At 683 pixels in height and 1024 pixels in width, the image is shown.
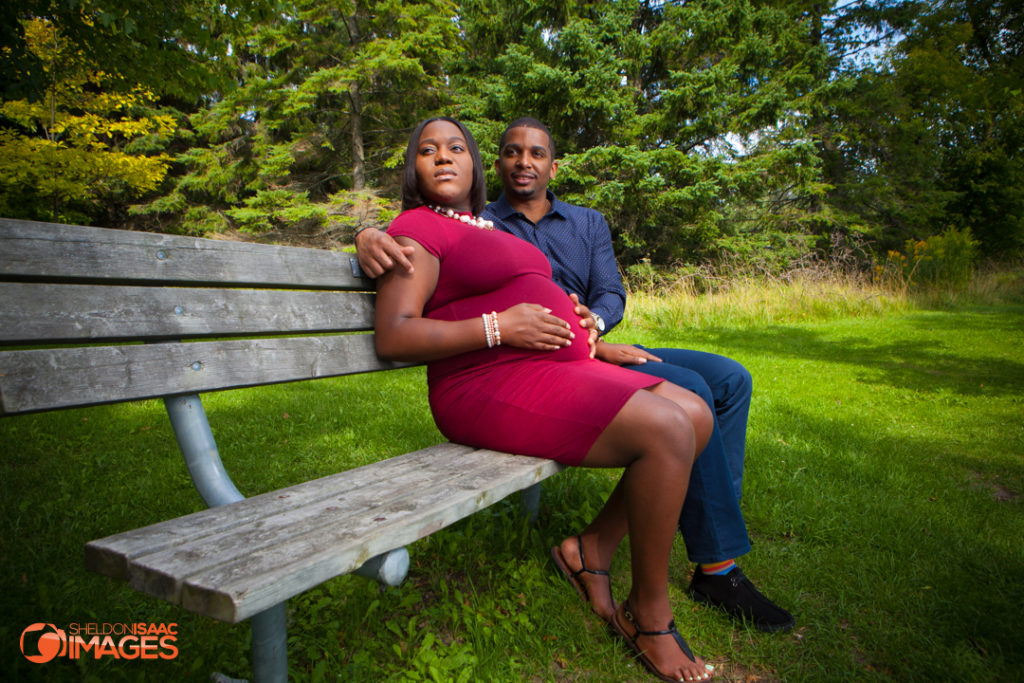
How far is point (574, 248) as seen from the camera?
2.83 meters

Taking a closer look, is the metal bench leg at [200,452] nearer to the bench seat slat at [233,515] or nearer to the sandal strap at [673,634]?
the bench seat slat at [233,515]

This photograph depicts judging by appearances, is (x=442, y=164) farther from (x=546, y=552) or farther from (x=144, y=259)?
(x=546, y=552)

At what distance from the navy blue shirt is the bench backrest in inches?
41.5

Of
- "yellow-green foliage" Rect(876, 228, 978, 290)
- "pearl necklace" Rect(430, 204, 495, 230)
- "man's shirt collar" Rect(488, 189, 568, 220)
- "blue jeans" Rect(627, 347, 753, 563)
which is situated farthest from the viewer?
"yellow-green foliage" Rect(876, 228, 978, 290)

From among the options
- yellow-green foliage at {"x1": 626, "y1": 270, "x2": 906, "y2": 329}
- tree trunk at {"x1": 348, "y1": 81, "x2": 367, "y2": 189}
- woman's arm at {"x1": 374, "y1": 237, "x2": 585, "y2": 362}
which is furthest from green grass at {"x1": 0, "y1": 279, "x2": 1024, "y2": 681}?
tree trunk at {"x1": 348, "y1": 81, "x2": 367, "y2": 189}

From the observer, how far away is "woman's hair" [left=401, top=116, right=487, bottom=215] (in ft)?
7.54

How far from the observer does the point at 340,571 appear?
1.11m

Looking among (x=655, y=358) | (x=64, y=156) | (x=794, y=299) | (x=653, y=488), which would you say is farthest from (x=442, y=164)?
(x=64, y=156)

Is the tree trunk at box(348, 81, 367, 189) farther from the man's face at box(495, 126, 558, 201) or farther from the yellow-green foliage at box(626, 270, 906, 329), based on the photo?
the man's face at box(495, 126, 558, 201)

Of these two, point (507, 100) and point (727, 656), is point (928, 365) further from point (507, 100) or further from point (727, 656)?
point (507, 100)

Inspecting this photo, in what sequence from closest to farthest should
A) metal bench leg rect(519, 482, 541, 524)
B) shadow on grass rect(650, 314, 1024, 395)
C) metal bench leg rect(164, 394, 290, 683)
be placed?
metal bench leg rect(164, 394, 290, 683)
metal bench leg rect(519, 482, 541, 524)
shadow on grass rect(650, 314, 1024, 395)

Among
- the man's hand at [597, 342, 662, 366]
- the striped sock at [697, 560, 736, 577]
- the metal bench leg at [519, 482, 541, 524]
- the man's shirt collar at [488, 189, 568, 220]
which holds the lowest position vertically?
the striped sock at [697, 560, 736, 577]

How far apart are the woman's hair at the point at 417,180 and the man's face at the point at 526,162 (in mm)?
328

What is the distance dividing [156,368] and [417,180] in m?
1.16
